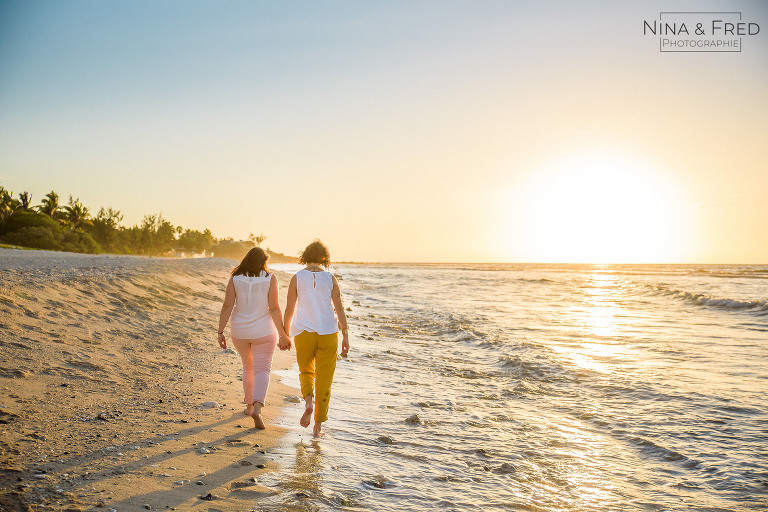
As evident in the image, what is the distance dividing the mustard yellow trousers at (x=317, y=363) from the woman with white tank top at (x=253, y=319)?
15.3 inches

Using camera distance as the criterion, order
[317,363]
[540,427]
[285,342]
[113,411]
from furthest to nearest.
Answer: [540,427]
[285,342]
[317,363]
[113,411]

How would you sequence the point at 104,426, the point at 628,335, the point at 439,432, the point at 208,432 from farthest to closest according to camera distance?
the point at 628,335
the point at 439,432
the point at 208,432
the point at 104,426

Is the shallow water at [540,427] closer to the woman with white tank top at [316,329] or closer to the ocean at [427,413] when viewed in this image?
the ocean at [427,413]

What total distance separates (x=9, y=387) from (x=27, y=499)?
2.76 meters

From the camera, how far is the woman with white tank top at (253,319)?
657 centimetres

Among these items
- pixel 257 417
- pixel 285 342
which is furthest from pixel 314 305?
pixel 257 417

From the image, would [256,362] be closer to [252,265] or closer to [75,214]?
[252,265]

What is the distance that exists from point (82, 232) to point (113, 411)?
233 feet

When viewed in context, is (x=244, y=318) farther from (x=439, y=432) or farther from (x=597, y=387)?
(x=597, y=387)

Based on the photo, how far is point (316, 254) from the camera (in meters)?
6.51

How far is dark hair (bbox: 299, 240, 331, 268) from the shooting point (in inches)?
255

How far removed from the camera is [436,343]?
14719mm

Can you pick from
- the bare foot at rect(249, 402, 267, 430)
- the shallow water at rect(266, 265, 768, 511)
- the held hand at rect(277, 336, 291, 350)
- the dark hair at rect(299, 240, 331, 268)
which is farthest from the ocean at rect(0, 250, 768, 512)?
the dark hair at rect(299, 240, 331, 268)

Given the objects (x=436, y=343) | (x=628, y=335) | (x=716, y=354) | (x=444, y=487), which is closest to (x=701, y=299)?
(x=628, y=335)
